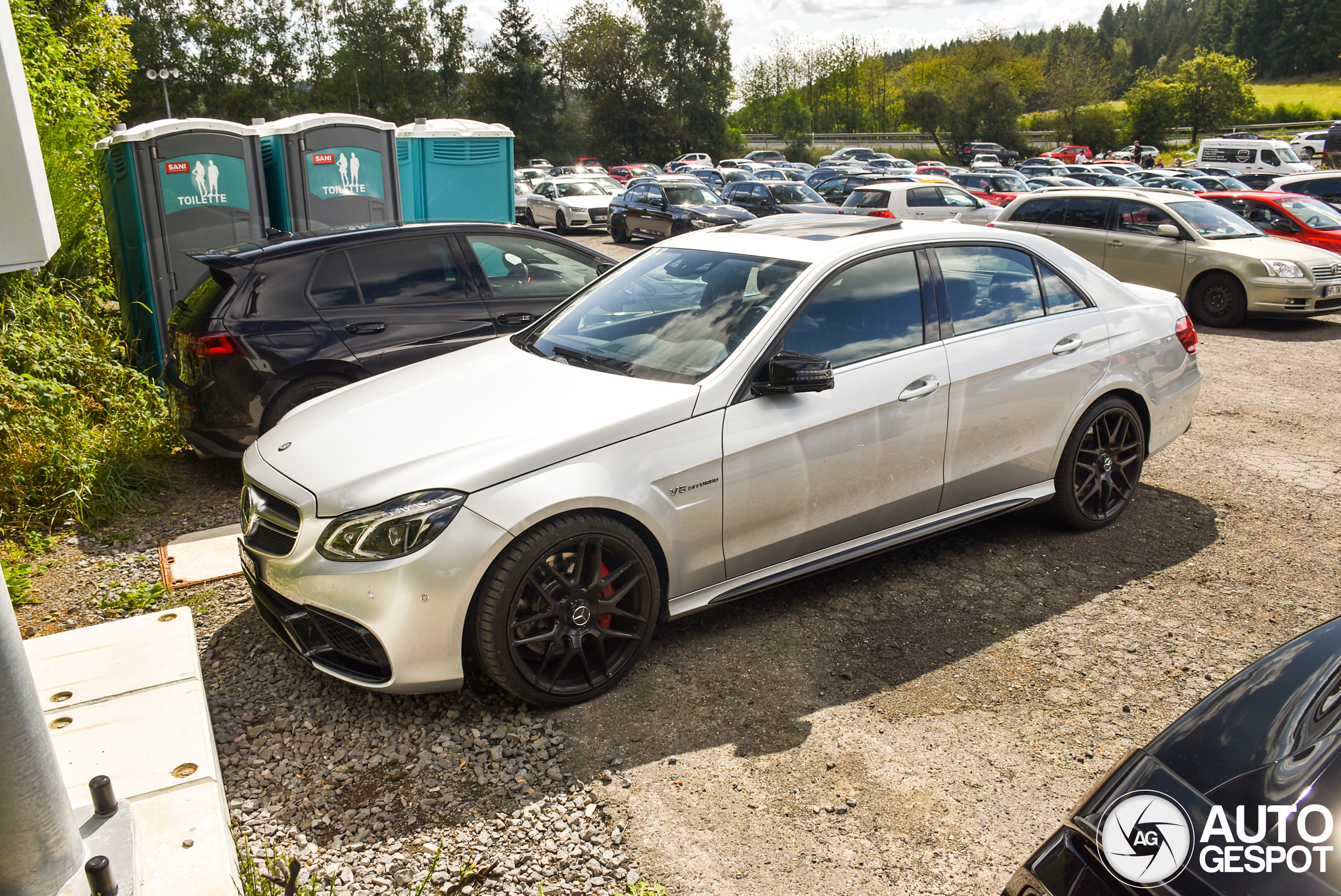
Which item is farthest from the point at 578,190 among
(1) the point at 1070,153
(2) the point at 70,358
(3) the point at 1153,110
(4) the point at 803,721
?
(3) the point at 1153,110

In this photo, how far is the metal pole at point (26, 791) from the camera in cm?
197

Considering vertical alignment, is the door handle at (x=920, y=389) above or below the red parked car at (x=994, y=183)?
above

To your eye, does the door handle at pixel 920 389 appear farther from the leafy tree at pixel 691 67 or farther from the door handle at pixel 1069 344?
the leafy tree at pixel 691 67

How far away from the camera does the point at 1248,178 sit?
971 inches

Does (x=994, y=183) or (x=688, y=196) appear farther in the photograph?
(x=994, y=183)

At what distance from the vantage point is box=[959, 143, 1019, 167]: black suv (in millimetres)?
56062

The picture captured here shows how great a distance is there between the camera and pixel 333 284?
5957 millimetres

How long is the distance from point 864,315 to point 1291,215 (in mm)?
13179

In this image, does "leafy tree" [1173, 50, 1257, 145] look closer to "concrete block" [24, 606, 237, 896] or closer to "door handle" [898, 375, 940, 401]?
"door handle" [898, 375, 940, 401]

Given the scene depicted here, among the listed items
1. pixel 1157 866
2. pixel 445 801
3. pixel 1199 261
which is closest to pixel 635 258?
pixel 445 801

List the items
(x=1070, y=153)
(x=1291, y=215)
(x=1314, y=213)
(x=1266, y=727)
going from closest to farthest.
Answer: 1. (x=1266, y=727)
2. (x=1291, y=215)
3. (x=1314, y=213)
4. (x=1070, y=153)

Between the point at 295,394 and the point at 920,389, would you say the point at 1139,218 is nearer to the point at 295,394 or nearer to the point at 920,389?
the point at 920,389

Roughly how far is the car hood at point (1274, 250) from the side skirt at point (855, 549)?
29.2 feet

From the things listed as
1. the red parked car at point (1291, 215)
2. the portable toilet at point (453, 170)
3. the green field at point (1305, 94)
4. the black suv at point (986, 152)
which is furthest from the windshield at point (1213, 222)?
the green field at point (1305, 94)
